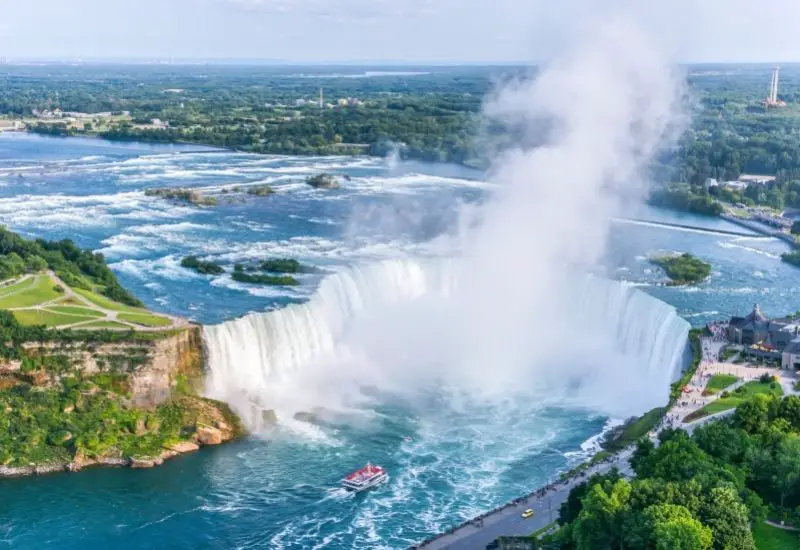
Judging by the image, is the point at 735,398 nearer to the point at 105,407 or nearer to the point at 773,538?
the point at 773,538

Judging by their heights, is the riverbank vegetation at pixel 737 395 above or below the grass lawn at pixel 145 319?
below

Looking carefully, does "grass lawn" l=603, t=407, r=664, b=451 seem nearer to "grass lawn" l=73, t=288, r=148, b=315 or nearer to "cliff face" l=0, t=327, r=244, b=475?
"cliff face" l=0, t=327, r=244, b=475

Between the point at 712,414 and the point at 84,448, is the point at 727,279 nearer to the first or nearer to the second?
the point at 712,414

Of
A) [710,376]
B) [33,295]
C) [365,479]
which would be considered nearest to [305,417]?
[365,479]

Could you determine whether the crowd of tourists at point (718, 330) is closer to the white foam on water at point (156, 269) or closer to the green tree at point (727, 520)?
the green tree at point (727, 520)

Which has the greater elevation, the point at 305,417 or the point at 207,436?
the point at 207,436

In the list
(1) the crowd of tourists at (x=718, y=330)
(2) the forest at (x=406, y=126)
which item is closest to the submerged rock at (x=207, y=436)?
(1) the crowd of tourists at (x=718, y=330)

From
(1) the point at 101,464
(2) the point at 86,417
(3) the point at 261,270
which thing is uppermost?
(3) the point at 261,270
